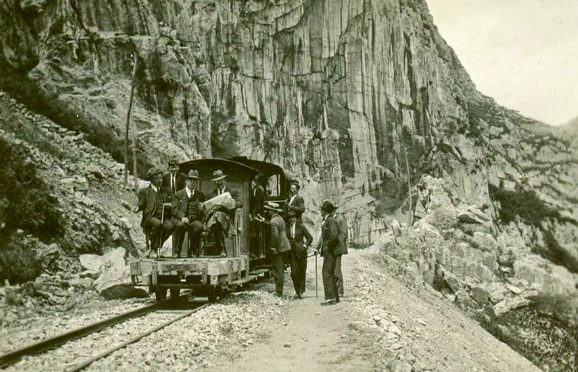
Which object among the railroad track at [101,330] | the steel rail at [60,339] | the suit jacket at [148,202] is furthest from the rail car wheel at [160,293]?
the suit jacket at [148,202]

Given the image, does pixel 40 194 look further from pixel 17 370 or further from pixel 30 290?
pixel 17 370

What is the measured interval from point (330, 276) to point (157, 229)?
3.48 m

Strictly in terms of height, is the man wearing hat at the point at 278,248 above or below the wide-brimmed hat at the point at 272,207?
below

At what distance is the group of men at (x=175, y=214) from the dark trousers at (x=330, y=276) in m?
2.04

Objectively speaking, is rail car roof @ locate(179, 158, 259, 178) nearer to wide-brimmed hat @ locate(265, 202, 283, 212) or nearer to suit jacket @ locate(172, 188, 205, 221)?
suit jacket @ locate(172, 188, 205, 221)

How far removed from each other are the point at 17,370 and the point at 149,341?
1.76 meters

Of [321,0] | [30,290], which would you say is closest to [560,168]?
[321,0]

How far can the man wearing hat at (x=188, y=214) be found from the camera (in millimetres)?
10578

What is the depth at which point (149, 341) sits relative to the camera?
6.93 m

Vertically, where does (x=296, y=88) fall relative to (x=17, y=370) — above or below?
above

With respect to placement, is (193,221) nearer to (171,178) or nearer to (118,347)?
(171,178)

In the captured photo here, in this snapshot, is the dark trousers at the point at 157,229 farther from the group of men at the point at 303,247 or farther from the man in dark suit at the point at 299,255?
the man in dark suit at the point at 299,255

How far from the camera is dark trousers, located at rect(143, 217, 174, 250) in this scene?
34.5 ft

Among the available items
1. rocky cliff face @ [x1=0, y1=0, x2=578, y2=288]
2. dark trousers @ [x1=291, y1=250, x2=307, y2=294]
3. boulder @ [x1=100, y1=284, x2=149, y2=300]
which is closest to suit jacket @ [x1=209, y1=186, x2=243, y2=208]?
dark trousers @ [x1=291, y1=250, x2=307, y2=294]
